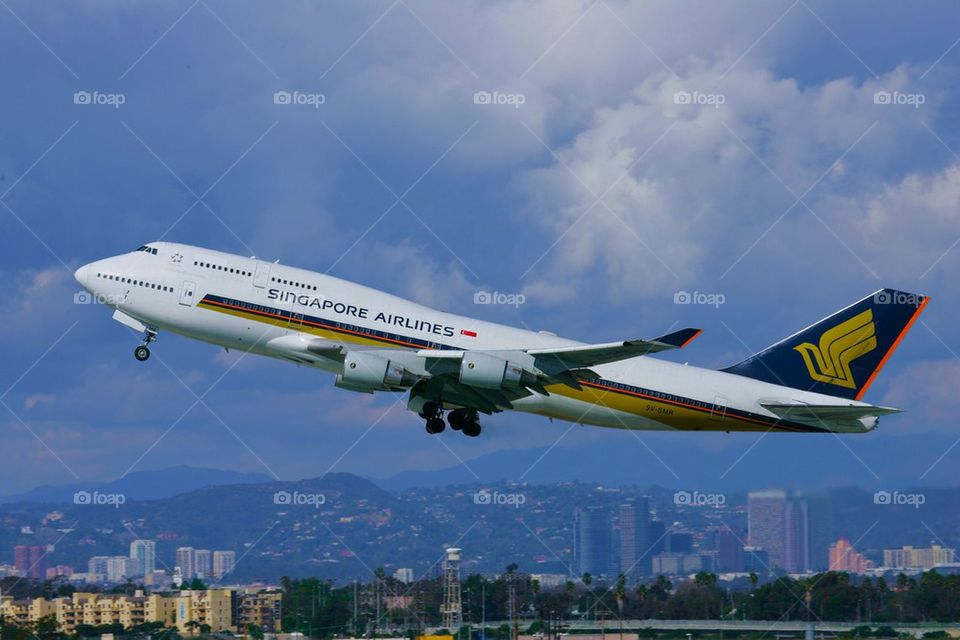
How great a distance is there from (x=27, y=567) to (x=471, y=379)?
25.8 m

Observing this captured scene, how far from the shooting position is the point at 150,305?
44906 millimetres

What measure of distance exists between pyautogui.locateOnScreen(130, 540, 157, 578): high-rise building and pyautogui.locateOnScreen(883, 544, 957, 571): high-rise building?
30.3 m

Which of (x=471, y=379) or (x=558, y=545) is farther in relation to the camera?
(x=558, y=545)

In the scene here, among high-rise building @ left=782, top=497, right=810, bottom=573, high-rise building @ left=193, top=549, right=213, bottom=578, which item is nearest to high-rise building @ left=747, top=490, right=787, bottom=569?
high-rise building @ left=782, top=497, right=810, bottom=573

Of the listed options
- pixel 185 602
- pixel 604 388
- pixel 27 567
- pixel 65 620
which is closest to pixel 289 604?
pixel 185 602

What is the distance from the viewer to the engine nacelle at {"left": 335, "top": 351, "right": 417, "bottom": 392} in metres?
43.1

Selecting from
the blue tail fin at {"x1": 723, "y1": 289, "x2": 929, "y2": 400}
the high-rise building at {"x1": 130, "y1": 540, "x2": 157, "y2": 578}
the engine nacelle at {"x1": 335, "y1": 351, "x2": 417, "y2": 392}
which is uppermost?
the blue tail fin at {"x1": 723, "y1": 289, "x2": 929, "y2": 400}

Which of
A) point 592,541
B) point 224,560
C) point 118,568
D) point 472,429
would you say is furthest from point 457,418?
point 118,568

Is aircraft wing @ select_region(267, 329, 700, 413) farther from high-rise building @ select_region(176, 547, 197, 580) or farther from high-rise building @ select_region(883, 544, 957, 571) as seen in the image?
high-rise building @ select_region(176, 547, 197, 580)

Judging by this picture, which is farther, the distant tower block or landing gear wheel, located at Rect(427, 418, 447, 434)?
landing gear wheel, located at Rect(427, 418, 447, 434)

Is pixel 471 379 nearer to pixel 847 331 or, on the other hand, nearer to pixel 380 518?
pixel 847 331

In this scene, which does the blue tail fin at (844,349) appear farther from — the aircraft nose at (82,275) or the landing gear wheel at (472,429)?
the aircraft nose at (82,275)

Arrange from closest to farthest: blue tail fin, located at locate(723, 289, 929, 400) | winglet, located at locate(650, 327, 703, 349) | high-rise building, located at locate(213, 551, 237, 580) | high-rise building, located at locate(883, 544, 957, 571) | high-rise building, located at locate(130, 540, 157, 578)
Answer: winglet, located at locate(650, 327, 703, 349) < high-rise building, located at locate(883, 544, 957, 571) < blue tail fin, located at locate(723, 289, 929, 400) < high-rise building, located at locate(130, 540, 157, 578) < high-rise building, located at locate(213, 551, 237, 580)

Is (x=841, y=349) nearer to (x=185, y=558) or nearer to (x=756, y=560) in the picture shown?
(x=756, y=560)
